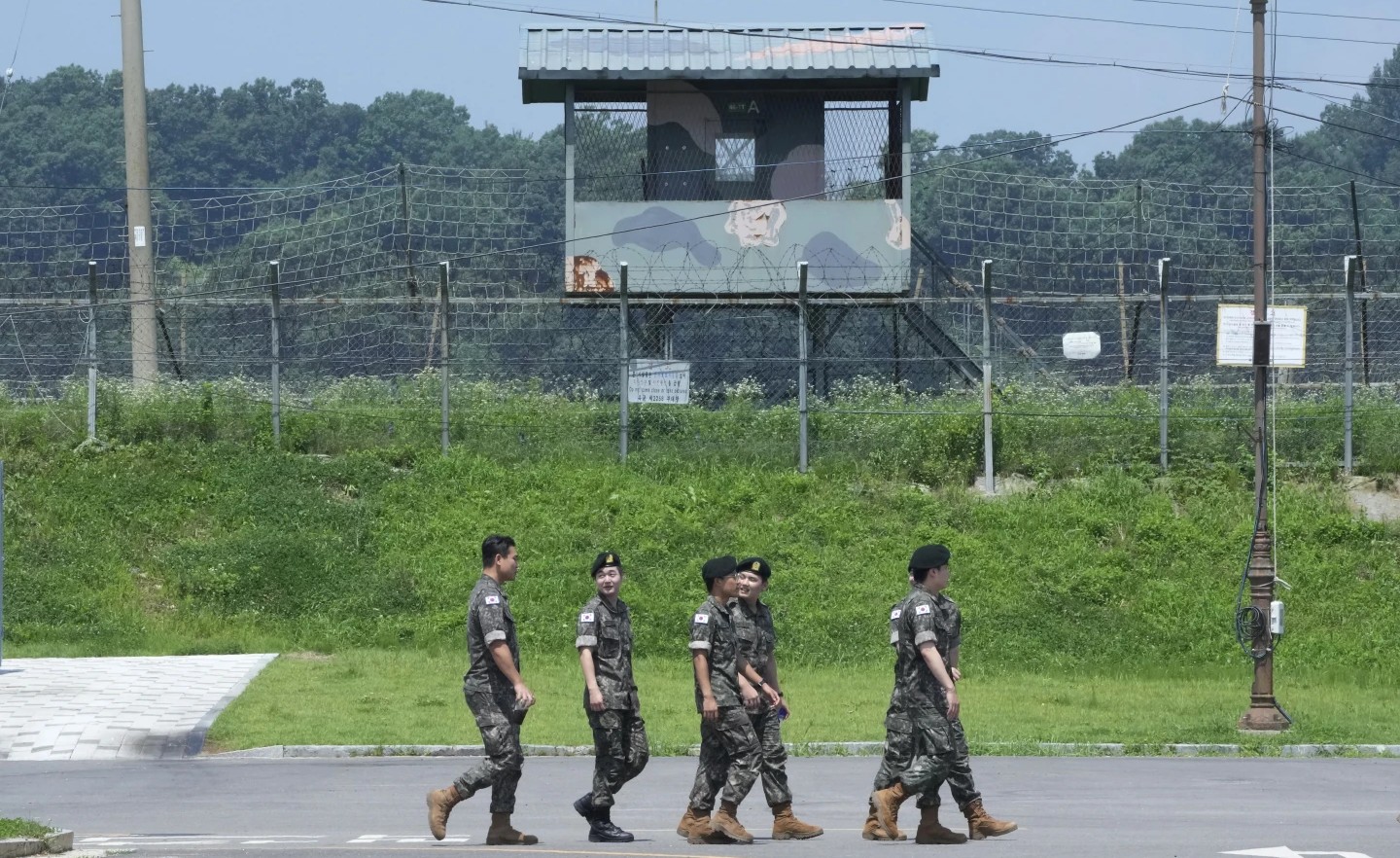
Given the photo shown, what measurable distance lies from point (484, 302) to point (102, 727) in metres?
11.2

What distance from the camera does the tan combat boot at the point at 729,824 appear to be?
1120 centimetres

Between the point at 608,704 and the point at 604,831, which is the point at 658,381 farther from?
the point at 604,831

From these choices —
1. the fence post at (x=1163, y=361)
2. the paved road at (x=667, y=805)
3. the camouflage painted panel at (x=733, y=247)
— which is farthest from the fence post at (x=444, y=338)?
the paved road at (x=667, y=805)

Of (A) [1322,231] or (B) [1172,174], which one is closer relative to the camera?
(A) [1322,231]

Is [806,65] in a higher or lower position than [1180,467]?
higher

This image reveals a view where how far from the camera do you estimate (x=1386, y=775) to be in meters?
14.6

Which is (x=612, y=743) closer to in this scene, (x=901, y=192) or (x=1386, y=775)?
(x=1386, y=775)

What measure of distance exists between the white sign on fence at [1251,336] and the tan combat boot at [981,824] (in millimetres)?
8616

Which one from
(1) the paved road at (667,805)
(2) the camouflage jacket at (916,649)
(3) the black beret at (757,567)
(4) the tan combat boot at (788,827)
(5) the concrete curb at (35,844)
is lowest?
(1) the paved road at (667,805)

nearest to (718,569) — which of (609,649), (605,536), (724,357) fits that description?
(609,649)

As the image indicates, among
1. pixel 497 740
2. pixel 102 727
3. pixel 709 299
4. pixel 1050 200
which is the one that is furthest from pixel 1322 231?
pixel 497 740

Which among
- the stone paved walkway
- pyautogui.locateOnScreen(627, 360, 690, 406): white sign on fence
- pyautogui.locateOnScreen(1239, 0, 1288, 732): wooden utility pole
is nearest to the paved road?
the stone paved walkway

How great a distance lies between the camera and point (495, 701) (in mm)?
11188

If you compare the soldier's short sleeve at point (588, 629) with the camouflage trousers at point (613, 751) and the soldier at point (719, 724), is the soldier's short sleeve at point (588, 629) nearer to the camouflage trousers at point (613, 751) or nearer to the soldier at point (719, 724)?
the camouflage trousers at point (613, 751)
